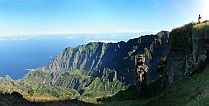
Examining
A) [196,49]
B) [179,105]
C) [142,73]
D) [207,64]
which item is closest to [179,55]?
[196,49]

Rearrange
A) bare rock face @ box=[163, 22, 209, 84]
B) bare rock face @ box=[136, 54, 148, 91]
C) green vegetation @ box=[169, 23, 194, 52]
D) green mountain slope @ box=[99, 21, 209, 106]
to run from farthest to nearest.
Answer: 1. bare rock face @ box=[136, 54, 148, 91]
2. green vegetation @ box=[169, 23, 194, 52]
3. bare rock face @ box=[163, 22, 209, 84]
4. green mountain slope @ box=[99, 21, 209, 106]

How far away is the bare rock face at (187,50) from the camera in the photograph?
45188 millimetres

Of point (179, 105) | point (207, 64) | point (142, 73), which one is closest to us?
point (179, 105)

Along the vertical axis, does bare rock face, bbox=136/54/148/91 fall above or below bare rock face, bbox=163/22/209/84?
below

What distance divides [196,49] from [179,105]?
65.2ft

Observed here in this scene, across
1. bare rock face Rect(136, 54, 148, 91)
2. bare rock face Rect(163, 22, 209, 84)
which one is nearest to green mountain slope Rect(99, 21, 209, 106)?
bare rock face Rect(163, 22, 209, 84)

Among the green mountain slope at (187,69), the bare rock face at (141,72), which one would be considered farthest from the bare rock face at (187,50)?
the bare rock face at (141,72)

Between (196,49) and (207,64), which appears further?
(196,49)

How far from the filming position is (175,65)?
58.4 meters

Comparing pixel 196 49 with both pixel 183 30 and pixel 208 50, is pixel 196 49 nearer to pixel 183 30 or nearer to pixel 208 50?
pixel 208 50

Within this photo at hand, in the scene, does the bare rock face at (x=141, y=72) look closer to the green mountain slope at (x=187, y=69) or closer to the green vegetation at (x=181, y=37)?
the green mountain slope at (x=187, y=69)

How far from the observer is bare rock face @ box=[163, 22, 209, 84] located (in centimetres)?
4519

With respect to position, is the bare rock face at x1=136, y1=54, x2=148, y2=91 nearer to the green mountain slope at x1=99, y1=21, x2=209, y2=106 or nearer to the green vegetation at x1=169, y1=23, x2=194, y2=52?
the green mountain slope at x1=99, y1=21, x2=209, y2=106

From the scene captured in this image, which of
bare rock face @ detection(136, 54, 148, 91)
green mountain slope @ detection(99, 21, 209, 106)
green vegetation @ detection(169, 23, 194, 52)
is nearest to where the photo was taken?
green mountain slope @ detection(99, 21, 209, 106)
